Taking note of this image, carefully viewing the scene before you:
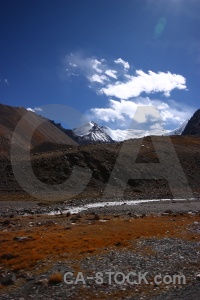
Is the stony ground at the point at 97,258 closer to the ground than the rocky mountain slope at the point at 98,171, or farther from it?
closer to the ground

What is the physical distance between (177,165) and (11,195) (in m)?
46.9

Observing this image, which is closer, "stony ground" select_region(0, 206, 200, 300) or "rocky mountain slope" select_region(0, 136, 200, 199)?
"stony ground" select_region(0, 206, 200, 300)

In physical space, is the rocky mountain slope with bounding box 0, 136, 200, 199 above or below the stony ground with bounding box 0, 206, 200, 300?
above

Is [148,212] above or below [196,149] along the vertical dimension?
below

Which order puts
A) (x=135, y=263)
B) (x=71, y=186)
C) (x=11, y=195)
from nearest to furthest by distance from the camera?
(x=135, y=263) < (x=11, y=195) < (x=71, y=186)

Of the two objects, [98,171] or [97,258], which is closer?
[97,258]

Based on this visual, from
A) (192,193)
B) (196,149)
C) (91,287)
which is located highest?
(196,149)

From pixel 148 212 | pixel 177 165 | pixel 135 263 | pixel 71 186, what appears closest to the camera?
pixel 135 263

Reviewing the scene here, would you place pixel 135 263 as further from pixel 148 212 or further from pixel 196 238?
pixel 148 212

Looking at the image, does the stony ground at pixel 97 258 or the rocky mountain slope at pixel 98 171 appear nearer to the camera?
the stony ground at pixel 97 258

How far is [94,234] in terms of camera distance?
2902cm

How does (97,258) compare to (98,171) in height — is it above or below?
below

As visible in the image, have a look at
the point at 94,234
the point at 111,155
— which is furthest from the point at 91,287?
the point at 111,155

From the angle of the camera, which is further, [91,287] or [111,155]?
[111,155]
